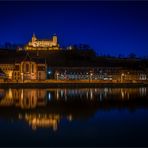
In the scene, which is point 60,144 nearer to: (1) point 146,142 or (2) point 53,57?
(1) point 146,142

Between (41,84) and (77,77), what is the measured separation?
15.4 m

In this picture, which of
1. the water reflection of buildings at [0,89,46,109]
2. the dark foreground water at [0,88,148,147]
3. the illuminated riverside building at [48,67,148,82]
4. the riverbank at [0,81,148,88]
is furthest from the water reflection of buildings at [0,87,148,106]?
the illuminated riverside building at [48,67,148,82]

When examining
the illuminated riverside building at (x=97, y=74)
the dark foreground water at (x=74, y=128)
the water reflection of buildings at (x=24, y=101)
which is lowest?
the dark foreground water at (x=74, y=128)

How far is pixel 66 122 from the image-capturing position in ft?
44.0

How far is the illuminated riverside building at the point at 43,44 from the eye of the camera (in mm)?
83981

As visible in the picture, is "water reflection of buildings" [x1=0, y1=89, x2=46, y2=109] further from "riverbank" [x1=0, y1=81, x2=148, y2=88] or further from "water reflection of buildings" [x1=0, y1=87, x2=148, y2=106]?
"riverbank" [x1=0, y1=81, x2=148, y2=88]

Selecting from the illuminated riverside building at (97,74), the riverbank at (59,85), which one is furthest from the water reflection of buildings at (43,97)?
the illuminated riverside building at (97,74)

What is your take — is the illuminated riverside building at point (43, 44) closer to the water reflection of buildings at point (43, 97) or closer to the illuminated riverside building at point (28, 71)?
the illuminated riverside building at point (28, 71)

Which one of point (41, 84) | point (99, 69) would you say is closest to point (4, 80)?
point (41, 84)

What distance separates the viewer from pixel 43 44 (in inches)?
3339

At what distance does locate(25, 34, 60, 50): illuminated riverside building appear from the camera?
276 feet

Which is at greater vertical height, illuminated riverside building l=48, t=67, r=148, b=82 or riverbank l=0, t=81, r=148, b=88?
illuminated riverside building l=48, t=67, r=148, b=82

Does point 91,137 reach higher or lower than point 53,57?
lower

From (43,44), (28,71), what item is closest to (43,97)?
(28,71)
